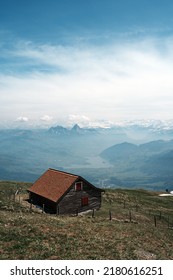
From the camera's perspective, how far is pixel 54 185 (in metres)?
58.1

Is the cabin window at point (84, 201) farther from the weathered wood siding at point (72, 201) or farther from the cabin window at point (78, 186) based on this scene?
the cabin window at point (78, 186)

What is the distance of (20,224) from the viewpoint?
29.2 m

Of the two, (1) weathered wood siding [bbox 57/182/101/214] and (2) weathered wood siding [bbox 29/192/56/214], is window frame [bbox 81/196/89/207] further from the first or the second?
(2) weathered wood siding [bbox 29/192/56/214]

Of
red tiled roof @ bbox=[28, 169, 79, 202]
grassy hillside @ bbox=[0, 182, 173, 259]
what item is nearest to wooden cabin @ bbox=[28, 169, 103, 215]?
red tiled roof @ bbox=[28, 169, 79, 202]

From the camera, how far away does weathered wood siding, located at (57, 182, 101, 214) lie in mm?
53406

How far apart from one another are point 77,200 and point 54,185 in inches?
241

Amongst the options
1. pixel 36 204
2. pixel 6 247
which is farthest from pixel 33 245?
pixel 36 204

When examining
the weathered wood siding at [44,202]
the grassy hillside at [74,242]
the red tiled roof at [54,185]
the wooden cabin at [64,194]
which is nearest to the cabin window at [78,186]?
the wooden cabin at [64,194]

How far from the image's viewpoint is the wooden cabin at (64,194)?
175 ft

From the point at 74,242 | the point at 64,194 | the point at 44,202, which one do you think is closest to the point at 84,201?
the point at 64,194

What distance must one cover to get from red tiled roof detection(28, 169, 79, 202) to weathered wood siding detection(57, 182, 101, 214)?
1.34 m

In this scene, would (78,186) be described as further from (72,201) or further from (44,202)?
(44,202)

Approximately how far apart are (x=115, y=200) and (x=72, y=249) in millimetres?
54221
